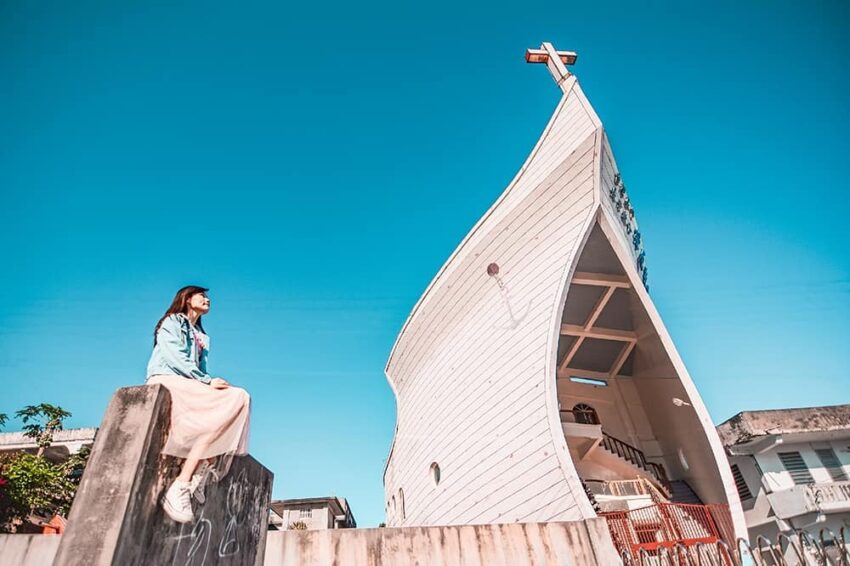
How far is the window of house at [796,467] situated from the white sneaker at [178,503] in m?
18.6

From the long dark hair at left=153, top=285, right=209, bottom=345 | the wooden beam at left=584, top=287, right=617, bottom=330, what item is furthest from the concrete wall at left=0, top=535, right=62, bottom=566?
the wooden beam at left=584, top=287, right=617, bottom=330

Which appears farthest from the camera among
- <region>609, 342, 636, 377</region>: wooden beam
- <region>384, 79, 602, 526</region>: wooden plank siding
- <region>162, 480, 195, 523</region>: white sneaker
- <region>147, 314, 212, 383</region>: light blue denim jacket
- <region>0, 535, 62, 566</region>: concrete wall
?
<region>609, 342, 636, 377</region>: wooden beam

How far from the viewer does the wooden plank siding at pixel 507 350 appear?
8156 mm

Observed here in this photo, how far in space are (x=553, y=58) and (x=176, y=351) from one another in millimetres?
14101

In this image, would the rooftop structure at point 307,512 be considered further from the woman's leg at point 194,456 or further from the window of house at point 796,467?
the woman's leg at point 194,456

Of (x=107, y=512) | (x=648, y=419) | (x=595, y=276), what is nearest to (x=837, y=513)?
(x=648, y=419)

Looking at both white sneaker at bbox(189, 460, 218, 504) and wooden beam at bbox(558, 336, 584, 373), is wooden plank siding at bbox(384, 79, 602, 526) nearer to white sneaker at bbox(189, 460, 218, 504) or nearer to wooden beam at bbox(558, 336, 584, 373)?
wooden beam at bbox(558, 336, 584, 373)

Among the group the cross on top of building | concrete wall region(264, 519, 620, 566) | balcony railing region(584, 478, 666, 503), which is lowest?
concrete wall region(264, 519, 620, 566)

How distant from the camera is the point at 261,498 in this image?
3018 mm

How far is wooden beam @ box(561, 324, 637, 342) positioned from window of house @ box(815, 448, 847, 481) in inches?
291

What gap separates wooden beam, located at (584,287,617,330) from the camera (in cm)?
1271

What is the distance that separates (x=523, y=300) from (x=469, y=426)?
3142 mm

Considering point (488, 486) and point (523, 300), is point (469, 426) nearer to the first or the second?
point (488, 486)

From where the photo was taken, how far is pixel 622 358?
1485 centimetres
